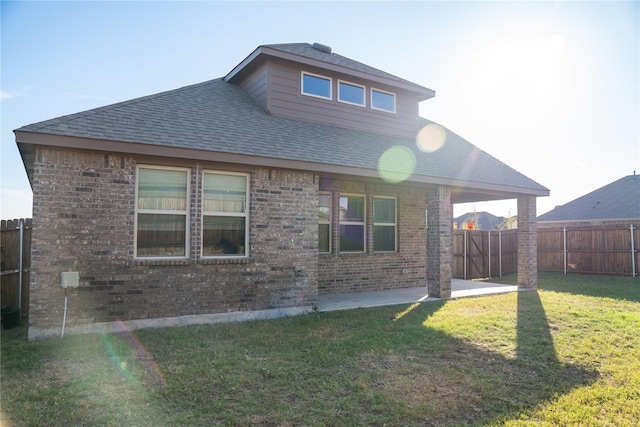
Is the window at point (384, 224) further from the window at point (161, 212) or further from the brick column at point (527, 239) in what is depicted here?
the window at point (161, 212)

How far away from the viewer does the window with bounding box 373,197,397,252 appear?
1230cm

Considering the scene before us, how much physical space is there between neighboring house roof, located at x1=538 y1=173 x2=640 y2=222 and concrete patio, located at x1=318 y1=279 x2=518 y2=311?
16331 mm

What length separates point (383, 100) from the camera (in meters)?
12.4

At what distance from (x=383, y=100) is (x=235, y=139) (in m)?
5.67

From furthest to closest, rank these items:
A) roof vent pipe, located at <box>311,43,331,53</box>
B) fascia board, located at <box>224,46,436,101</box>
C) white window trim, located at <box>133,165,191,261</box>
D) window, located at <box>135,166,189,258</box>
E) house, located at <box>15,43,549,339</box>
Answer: roof vent pipe, located at <box>311,43,331,53</box>, fascia board, located at <box>224,46,436,101</box>, window, located at <box>135,166,189,258</box>, white window trim, located at <box>133,165,191,261</box>, house, located at <box>15,43,549,339</box>

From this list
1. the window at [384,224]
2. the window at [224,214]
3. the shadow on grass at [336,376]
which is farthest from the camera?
the window at [384,224]

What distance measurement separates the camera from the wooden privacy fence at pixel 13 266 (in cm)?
823

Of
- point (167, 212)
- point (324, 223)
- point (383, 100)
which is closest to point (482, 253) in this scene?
point (383, 100)

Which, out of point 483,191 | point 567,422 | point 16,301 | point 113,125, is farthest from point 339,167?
point 16,301

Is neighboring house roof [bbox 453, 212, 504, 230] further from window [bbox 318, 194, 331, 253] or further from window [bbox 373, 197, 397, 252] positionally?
window [bbox 318, 194, 331, 253]

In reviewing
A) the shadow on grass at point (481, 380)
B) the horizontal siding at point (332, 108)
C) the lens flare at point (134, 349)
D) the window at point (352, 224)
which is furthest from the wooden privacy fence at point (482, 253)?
the lens flare at point (134, 349)

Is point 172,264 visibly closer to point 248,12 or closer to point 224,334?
point 224,334

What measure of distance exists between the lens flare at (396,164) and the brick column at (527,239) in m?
4.02

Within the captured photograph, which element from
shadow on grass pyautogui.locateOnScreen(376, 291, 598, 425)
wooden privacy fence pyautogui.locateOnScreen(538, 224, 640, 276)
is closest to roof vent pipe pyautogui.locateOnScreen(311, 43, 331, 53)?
shadow on grass pyautogui.locateOnScreen(376, 291, 598, 425)
